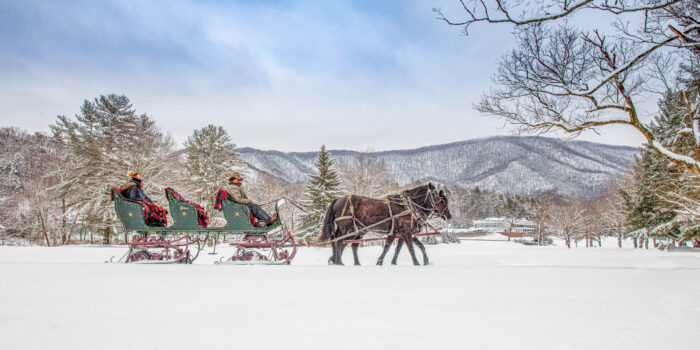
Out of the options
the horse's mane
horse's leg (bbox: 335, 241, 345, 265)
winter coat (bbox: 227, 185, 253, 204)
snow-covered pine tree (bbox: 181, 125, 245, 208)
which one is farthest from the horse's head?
snow-covered pine tree (bbox: 181, 125, 245, 208)

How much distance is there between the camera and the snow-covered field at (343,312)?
304 cm

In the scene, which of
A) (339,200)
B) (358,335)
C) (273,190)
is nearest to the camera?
(358,335)

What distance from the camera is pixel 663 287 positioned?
5746mm

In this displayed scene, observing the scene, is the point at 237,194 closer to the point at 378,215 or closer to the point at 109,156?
the point at 378,215

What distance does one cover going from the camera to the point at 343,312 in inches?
156

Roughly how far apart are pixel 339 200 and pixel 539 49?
8.26m

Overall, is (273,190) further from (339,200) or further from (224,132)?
(339,200)

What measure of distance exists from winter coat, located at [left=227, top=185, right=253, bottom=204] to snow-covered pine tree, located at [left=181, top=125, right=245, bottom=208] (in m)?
21.3

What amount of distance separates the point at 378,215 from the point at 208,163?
965 inches

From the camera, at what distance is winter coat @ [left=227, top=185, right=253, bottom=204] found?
929cm

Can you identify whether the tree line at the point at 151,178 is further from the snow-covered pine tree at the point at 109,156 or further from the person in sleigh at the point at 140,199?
the person in sleigh at the point at 140,199

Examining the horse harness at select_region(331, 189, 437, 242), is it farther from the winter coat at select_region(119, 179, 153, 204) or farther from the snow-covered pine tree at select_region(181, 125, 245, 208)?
the snow-covered pine tree at select_region(181, 125, 245, 208)

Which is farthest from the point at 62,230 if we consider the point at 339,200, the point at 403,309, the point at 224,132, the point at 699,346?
the point at 699,346

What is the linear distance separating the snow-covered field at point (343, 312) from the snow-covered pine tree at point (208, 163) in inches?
968
